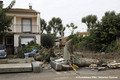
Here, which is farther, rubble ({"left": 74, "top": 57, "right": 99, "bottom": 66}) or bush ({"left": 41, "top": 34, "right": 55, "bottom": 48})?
bush ({"left": 41, "top": 34, "right": 55, "bottom": 48})

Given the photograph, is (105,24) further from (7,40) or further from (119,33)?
(7,40)

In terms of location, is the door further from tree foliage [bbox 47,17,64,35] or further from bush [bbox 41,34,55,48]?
tree foliage [bbox 47,17,64,35]

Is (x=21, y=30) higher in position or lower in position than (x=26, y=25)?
lower

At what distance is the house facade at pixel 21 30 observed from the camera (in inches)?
739

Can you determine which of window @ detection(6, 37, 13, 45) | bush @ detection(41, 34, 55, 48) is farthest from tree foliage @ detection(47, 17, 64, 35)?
window @ detection(6, 37, 13, 45)

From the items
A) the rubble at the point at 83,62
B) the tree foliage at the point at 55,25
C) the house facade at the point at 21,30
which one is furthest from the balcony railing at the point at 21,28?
the tree foliage at the point at 55,25

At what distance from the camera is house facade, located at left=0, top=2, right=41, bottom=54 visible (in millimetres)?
18781

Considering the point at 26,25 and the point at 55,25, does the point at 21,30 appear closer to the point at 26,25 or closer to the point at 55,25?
the point at 26,25

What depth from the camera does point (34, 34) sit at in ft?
63.9

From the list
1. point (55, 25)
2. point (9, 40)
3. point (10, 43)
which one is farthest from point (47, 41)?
point (55, 25)

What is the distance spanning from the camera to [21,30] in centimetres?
2033

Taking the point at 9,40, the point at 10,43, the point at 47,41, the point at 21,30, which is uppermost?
the point at 21,30

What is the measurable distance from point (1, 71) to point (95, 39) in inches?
526

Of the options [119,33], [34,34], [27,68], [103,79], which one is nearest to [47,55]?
[27,68]
